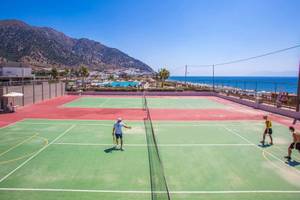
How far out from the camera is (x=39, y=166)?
35.1ft

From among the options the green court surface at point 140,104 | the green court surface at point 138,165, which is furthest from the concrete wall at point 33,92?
the green court surface at point 138,165

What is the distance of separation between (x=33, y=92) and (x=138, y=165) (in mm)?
25411

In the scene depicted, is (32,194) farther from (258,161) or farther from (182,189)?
(258,161)

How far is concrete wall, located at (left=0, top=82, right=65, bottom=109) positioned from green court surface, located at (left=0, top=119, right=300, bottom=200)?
31.1 ft

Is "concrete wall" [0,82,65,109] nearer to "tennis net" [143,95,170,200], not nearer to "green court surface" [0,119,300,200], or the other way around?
"green court surface" [0,119,300,200]

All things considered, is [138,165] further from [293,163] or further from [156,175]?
[293,163]

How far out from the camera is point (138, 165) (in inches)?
430

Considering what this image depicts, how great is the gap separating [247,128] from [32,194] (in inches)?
600

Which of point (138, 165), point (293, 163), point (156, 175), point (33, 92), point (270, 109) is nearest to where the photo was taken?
point (156, 175)

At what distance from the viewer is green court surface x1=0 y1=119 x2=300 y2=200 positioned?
8.47 meters

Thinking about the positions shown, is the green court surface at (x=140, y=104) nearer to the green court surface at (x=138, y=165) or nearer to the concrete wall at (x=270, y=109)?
the concrete wall at (x=270, y=109)

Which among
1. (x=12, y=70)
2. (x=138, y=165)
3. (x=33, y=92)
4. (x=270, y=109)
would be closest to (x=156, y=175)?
(x=138, y=165)

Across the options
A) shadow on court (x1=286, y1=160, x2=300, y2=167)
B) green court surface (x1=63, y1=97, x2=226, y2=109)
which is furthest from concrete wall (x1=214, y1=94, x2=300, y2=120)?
shadow on court (x1=286, y1=160, x2=300, y2=167)

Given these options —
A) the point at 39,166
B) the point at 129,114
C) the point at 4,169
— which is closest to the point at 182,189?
the point at 39,166
